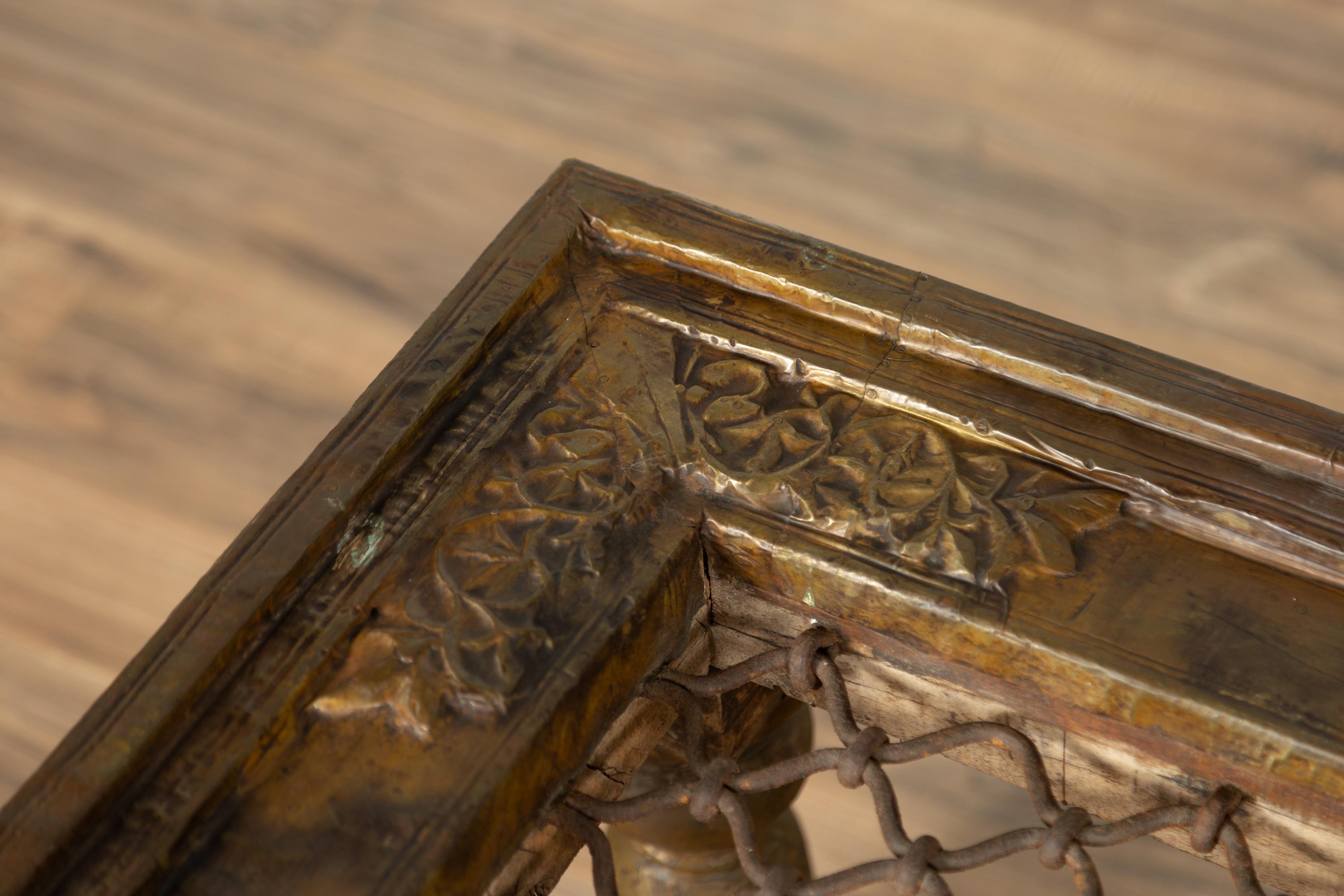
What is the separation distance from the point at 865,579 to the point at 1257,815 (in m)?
0.19

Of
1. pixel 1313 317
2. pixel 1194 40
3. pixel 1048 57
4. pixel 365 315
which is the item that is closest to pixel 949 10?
pixel 1048 57

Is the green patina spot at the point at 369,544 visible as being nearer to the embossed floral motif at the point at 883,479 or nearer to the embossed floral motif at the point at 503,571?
the embossed floral motif at the point at 503,571

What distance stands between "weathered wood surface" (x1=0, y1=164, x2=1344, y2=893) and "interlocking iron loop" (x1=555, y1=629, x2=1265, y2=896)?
2 cm

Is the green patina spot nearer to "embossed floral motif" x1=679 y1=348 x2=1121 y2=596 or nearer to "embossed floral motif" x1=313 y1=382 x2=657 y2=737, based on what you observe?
"embossed floral motif" x1=313 y1=382 x2=657 y2=737

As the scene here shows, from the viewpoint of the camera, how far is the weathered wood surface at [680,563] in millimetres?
529

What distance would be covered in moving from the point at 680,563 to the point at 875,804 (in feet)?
0.44

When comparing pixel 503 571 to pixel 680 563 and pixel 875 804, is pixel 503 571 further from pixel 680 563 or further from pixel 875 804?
pixel 875 804

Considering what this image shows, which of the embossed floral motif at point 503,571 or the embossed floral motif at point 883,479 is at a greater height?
the embossed floral motif at point 883,479

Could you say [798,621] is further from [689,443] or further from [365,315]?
[365,315]

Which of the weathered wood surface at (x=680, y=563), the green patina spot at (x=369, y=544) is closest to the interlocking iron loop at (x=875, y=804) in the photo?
the weathered wood surface at (x=680, y=563)

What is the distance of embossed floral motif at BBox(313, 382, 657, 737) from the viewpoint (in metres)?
0.56

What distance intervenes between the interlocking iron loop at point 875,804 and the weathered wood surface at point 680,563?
0.02 m

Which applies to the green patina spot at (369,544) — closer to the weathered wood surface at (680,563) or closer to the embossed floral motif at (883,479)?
the weathered wood surface at (680,563)

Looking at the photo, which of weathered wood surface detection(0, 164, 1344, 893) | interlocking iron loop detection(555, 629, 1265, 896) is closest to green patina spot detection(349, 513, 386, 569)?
weathered wood surface detection(0, 164, 1344, 893)
